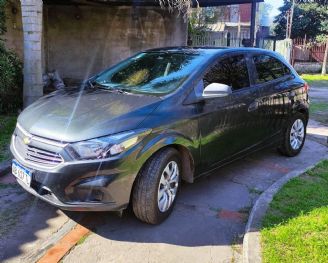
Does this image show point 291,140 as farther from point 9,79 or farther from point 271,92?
point 9,79

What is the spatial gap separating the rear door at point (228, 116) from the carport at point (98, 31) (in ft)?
25.5

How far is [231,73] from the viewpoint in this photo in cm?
509

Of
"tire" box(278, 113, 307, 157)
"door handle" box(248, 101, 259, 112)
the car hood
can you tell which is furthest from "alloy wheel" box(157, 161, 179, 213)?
"tire" box(278, 113, 307, 157)

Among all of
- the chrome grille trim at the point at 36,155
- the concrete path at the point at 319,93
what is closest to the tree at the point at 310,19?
the concrete path at the point at 319,93

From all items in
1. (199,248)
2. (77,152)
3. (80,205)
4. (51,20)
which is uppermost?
(51,20)

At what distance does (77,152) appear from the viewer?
3502 mm

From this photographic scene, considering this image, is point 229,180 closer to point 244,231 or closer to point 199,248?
point 244,231

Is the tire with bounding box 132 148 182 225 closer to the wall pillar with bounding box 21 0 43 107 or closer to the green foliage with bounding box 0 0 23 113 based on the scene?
the wall pillar with bounding box 21 0 43 107

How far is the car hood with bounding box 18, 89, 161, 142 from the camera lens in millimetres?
3598

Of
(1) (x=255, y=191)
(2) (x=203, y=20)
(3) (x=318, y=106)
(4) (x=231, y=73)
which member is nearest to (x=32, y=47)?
(4) (x=231, y=73)

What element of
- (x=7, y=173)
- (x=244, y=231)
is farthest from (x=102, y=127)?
(x=7, y=173)

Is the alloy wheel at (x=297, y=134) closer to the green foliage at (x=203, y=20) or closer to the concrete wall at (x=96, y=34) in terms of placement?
the concrete wall at (x=96, y=34)

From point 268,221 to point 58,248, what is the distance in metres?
1.99

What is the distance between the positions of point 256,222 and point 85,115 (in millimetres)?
1935
